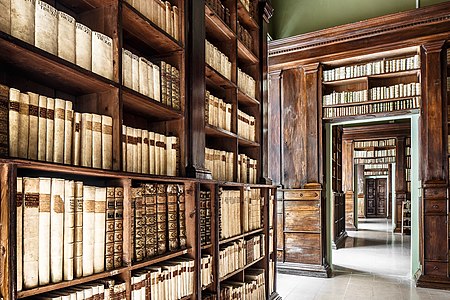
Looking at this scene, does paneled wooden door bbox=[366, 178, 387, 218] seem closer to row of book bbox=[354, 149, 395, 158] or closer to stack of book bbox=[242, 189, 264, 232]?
row of book bbox=[354, 149, 395, 158]

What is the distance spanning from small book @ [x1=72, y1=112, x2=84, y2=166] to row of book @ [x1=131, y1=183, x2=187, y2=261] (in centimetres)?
32

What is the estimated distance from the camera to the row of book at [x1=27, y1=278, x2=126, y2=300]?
1366 millimetres

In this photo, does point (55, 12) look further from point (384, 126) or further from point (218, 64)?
point (384, 126)

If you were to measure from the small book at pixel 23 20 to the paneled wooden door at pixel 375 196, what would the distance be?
17752 mm

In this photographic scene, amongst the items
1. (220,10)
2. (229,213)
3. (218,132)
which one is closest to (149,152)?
(218,132)

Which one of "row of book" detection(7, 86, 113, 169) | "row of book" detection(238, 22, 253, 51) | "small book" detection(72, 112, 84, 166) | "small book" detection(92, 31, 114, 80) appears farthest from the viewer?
"row of book" detection(238, 22, 253, 51)

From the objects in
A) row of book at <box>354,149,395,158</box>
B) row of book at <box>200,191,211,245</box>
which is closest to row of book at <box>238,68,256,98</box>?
row of book at <box>200,191,211,245</box>

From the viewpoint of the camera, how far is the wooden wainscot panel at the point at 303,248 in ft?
16.7

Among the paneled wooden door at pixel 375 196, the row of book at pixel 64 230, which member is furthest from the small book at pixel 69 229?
the paneled wooden door at pixel 375 196

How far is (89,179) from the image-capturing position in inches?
74.7

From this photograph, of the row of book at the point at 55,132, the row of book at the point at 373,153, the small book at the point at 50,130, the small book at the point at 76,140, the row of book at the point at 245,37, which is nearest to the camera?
the row of book at the point at 55,132

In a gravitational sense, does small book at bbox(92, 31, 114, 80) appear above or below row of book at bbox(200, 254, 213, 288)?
above

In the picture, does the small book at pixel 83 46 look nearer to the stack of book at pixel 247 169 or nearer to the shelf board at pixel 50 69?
the shelf board at pixel 50 69

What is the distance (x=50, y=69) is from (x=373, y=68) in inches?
182
